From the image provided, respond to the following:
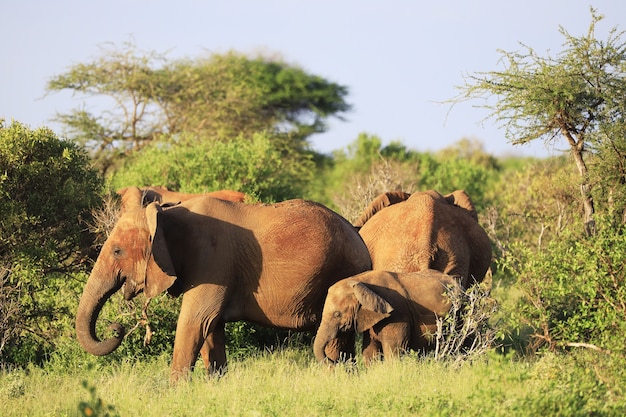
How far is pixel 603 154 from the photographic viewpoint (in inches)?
492

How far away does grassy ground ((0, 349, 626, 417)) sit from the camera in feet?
25.0

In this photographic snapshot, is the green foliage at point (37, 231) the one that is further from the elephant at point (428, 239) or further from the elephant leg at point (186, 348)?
the elephant at point (428, 239)

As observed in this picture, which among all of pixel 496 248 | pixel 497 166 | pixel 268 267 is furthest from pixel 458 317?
pixel 497 166

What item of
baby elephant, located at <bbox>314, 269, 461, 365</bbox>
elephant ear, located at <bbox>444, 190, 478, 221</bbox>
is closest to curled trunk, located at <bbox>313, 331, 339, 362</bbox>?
baby elephant, located at <bbox>314, 269, 461, 365</bbox>

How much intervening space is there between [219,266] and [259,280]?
0.45 m

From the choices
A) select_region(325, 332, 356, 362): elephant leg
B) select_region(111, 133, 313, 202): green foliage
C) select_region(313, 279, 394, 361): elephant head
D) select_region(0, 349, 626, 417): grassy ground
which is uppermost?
select_region(111, 133, 313, 202): green foliage

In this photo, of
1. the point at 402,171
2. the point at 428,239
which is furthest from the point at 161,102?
the point at 428,239

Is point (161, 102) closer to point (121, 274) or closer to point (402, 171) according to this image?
point (402, 171)

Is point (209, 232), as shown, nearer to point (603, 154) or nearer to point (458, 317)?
point (458, 317)

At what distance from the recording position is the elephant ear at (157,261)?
9.71 m

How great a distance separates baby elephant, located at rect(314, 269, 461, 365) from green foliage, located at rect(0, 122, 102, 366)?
3511 millimetres

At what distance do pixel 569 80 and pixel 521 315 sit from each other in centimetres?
334

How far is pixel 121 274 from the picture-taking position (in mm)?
9977

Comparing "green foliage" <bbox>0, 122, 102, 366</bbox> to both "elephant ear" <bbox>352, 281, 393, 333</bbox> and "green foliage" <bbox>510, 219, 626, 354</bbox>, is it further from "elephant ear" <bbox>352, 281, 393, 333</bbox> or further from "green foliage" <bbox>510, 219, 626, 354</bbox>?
"green foliage" <bbox>510, 219, 626, 354</bbox>
